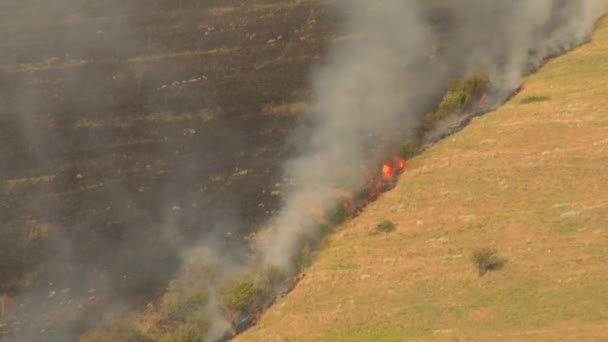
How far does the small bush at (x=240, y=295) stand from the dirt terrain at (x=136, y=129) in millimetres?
4166

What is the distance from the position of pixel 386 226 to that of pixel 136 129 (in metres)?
21.3

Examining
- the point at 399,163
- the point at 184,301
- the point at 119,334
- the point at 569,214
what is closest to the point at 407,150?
the point at 399,163

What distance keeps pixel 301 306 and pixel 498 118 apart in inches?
849

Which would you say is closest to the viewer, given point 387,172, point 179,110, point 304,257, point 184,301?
point 184,301

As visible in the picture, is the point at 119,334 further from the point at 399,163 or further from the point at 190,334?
the point at 399,163

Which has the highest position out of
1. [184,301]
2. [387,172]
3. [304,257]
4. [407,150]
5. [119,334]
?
[407,150]

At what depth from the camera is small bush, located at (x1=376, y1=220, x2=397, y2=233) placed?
146ft

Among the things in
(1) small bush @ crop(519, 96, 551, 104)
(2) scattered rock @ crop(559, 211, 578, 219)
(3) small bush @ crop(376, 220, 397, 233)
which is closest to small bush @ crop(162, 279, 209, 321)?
(3) small bush @ crop(376, 220, 397, 233)

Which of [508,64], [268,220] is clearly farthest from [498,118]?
[268,220]

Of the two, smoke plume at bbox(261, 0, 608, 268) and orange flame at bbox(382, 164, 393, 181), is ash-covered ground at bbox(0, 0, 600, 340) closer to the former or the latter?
smoke plume at bbox(261, 0, 608, 268)

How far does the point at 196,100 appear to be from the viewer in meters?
56.5

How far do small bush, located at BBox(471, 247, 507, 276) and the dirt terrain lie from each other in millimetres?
14399

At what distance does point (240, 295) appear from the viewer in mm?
42125

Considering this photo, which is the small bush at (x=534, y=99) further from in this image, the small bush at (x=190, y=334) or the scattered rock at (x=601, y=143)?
the small bush at (x=190, y=334)
